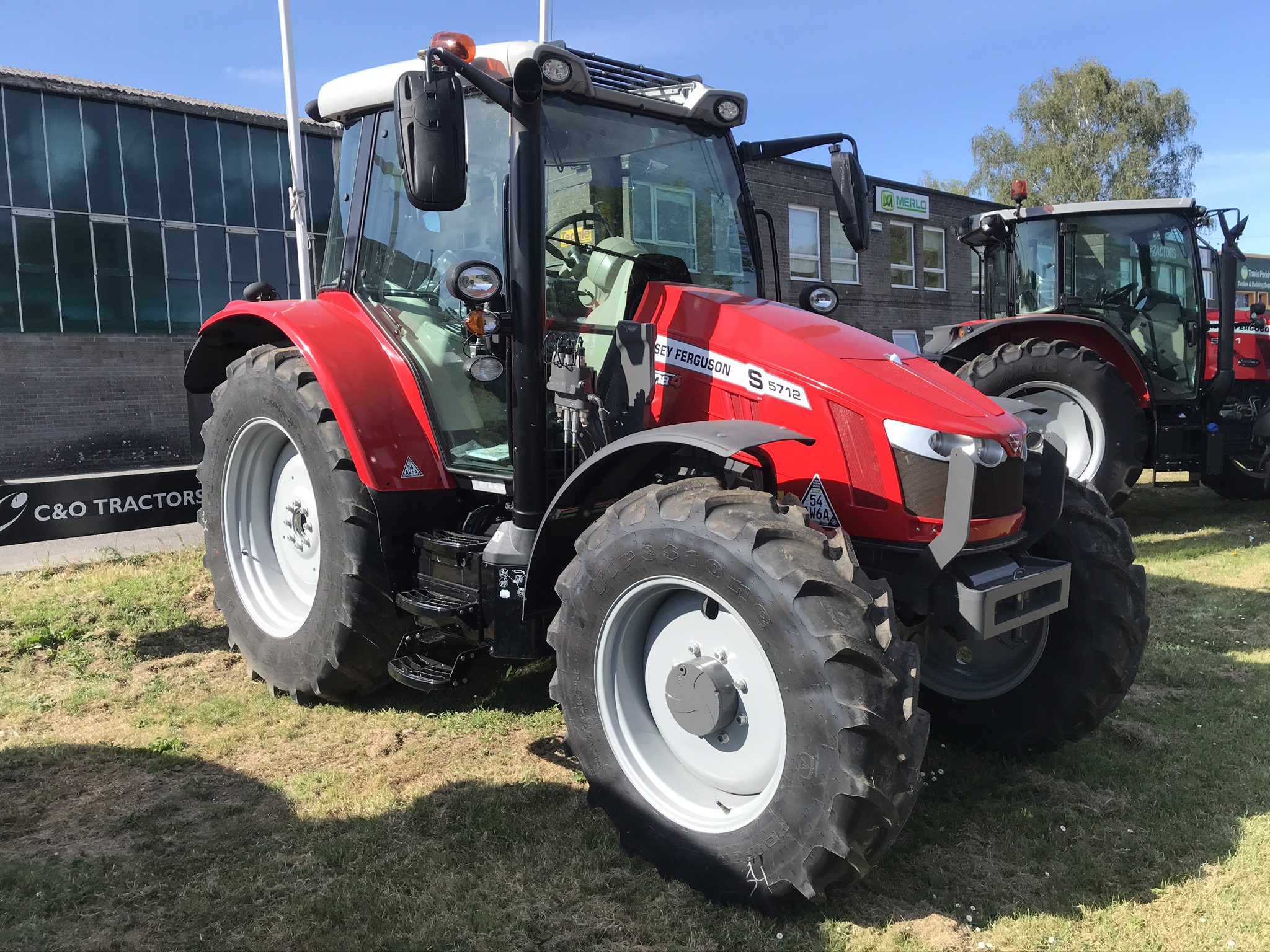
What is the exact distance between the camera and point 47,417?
52.6 ft

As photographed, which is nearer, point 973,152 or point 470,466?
point 470,466

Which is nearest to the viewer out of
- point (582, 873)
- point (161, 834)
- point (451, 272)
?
point (582, 873)

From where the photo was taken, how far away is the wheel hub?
2812 millimetres

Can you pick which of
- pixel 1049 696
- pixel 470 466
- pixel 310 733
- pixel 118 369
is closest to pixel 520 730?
pixel 310 733

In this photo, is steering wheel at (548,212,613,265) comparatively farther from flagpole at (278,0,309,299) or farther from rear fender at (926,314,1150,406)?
flagpole at (278,0,309,299)

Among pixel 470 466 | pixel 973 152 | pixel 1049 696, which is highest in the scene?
pixel 973 152

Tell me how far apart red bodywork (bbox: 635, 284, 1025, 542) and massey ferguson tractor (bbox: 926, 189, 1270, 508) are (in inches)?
189

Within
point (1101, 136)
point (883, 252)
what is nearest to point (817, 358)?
point (883, 252)

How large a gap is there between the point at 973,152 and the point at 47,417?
3393cm

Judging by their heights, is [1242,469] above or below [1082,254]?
below

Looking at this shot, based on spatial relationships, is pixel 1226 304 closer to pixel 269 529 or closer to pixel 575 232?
pixel 575 232

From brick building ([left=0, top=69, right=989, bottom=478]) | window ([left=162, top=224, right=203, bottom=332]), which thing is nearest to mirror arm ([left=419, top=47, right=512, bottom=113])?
brick building ([left=0, top=69, right=989, bottom=478])

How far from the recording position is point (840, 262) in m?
21.6

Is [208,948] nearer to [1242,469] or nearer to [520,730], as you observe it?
[520,730]
